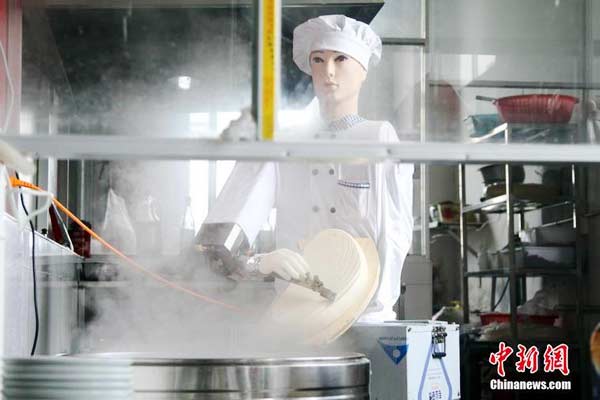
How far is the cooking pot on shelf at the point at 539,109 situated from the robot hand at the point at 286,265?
549mm

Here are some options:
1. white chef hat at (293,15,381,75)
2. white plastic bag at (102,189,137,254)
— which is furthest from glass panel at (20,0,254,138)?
white plastic bag at (102,189,137,254)

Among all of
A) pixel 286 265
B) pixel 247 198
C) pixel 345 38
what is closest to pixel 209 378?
pixel 286 265

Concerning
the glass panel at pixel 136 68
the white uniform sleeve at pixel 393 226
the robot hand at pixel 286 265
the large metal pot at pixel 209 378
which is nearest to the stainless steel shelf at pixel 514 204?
the white uniform sleeve at pixel 393 226

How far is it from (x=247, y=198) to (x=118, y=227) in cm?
137

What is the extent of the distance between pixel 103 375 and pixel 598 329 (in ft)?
2.21

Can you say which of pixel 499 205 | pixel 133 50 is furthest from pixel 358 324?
pixel 499 205

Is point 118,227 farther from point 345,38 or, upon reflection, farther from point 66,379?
point 66,379

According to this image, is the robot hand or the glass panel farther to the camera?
the robot hand

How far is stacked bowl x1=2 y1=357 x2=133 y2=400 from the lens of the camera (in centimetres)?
116

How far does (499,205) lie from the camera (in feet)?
17.4

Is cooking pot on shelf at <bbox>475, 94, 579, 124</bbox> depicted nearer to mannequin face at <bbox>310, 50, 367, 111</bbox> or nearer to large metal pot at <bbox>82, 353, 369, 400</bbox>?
large metal pot at <bbox>82, 353, 369, 400</bbox>

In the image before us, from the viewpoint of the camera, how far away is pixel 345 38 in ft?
8.86

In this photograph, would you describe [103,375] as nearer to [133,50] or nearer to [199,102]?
[199,102]

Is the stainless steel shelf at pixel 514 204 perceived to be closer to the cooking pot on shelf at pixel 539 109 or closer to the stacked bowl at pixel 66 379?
the cooking pot on shelf at pixel 539 109
